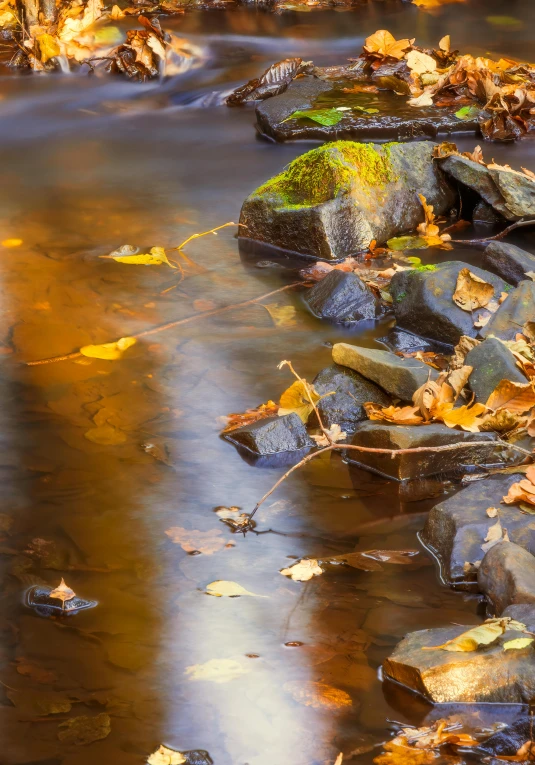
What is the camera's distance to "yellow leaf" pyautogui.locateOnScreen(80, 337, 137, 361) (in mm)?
5336

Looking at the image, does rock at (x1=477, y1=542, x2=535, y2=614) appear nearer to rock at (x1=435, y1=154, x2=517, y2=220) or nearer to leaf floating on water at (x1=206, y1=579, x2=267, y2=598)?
leaf floating on water at (x1=206, y1=579, x2=267, y2=598)

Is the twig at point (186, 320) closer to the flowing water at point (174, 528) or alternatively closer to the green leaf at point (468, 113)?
the flowing water at point (174, 528)

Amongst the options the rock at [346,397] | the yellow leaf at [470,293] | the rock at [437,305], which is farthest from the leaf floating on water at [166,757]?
the yellow leaf at [470,293]

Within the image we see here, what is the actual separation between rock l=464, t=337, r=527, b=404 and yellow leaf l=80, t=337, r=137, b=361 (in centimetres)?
210

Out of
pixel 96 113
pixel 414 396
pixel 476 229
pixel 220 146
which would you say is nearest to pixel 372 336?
pixel 414 396

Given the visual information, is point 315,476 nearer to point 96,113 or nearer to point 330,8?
point 96,113

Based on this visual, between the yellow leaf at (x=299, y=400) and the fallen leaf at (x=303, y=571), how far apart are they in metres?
1.13

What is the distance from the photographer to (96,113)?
36.1 feet

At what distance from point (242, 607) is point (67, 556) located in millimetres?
800

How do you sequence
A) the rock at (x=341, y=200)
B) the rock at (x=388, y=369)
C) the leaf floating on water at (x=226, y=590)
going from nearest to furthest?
the leaf floating on water at (x=226, y=590) → the rock at (x=388, y=369) → the rock at (x=341, y=200)

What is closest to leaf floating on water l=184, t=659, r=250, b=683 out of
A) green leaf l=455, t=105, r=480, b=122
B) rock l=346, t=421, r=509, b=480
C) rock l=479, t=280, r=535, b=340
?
rock l=346, t=421, r=509, b=480

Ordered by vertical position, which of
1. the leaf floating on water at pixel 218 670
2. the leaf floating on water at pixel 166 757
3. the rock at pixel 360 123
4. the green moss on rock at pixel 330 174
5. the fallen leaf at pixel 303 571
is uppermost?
the green moss on rock at pixel 330 174

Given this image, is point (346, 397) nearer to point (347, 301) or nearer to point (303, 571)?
point (303, 571)

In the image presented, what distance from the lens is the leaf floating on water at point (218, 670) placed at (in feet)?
9.92
